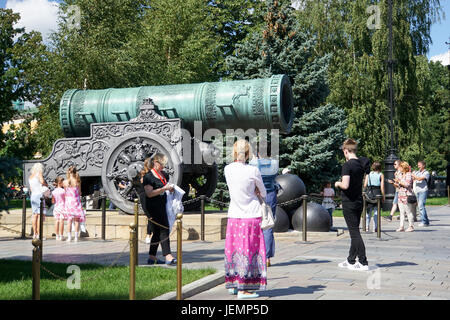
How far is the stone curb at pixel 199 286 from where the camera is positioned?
18.9ft

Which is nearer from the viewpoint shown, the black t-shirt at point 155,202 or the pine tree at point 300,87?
the black t-shirt at point 155,202

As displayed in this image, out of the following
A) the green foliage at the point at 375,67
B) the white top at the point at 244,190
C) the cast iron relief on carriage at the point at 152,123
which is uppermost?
the green foliage at the point at 375,67

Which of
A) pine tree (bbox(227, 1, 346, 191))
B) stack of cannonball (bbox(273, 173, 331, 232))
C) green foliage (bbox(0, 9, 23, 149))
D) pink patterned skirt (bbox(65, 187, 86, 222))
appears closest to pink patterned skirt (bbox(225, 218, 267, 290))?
pink patterned skirt (bbox(65, 187, 86, 222))

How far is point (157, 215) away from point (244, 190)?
251 centimetres

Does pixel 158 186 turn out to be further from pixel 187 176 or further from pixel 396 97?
pixel 396 97

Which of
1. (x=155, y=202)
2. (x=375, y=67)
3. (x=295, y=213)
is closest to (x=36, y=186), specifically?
(x=155, y=202)

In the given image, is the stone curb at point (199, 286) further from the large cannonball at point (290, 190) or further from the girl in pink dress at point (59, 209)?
the large cannonball at point (290, 190)

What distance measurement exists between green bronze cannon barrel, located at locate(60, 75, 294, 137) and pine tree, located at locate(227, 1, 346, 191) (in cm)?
996

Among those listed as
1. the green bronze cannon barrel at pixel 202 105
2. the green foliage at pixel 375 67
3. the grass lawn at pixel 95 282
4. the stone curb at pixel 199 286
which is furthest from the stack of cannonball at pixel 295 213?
the green foliage at pixel 375 67

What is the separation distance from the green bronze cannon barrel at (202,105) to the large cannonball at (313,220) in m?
2.01

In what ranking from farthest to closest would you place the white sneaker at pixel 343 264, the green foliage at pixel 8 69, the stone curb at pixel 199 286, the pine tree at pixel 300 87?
the green foliage at pixel 8 69 → the pine tree at pixel 300 87 → the white sneaker at pixel 343 264 → the stone curb at pixel 199 286

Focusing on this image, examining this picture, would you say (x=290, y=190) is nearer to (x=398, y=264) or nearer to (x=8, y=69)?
(x=398, y=264)

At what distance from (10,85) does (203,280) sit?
27.1 metres

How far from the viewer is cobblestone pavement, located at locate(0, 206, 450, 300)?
20.4 ft
